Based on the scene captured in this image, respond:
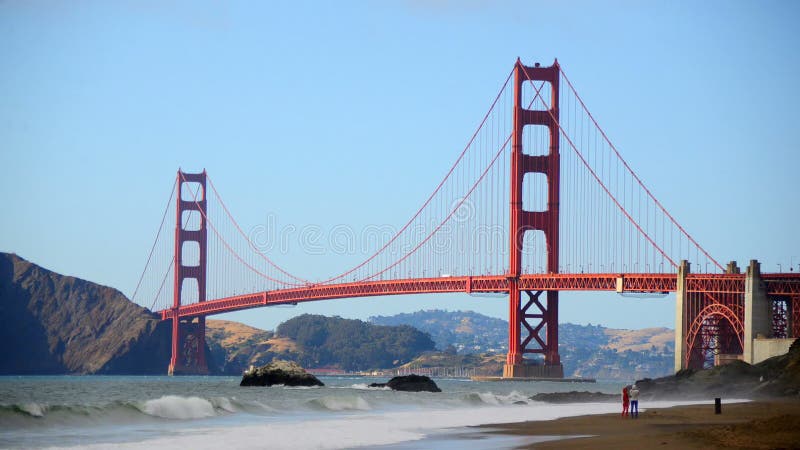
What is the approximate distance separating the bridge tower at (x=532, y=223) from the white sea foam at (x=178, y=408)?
183ft

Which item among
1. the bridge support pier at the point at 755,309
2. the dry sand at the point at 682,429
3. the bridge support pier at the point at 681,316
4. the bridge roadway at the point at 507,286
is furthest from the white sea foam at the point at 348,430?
the bridge support pier at the point at 681,316

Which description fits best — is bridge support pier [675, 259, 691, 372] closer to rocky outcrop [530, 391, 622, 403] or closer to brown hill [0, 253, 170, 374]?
rocky outcrop [530, 391, 622, 403]

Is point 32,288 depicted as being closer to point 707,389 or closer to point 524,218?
point 524,218

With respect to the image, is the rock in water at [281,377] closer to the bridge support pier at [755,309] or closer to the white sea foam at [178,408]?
the bridge support pier at [755,309]

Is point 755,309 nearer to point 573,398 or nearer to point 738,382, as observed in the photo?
point 738,382

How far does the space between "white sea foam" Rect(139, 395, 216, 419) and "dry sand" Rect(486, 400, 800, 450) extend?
35.9 ft

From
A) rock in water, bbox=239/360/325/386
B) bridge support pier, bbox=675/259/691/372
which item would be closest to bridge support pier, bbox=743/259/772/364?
bridge support pier, bbox=675/259/691/372

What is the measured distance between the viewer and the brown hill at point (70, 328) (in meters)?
166

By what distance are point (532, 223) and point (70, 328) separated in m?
91.4

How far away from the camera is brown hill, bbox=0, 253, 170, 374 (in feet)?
545

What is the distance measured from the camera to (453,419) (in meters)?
46.7

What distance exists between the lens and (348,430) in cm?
3984

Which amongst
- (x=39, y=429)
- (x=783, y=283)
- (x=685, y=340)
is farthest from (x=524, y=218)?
(x=39, y=429)

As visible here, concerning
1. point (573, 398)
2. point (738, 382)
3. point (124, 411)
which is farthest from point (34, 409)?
point (738, 382)
